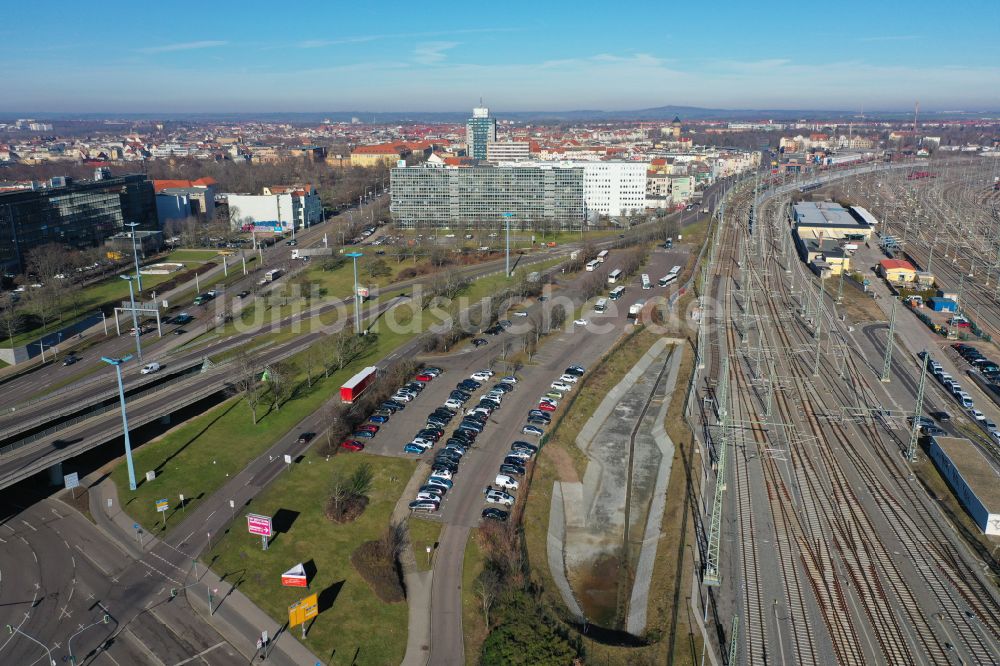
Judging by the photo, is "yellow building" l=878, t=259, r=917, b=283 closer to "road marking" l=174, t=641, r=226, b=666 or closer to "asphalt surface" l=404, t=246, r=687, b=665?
"asphalt surface" l=404, t=246, r=687, b=665

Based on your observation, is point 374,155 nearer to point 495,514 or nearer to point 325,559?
point 495,514

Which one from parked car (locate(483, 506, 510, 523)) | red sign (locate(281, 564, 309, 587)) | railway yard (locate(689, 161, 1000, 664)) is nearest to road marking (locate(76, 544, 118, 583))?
red sign (locate(281, 564, 309, 587))

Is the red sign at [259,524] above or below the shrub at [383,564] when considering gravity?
above

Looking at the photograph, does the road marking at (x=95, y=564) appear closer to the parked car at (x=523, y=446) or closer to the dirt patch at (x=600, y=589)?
the dirt patch at (x=600, y=589)

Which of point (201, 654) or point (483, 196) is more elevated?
point (483, 196)

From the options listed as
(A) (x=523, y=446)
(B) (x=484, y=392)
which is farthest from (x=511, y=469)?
(B) (x=484, y=392)

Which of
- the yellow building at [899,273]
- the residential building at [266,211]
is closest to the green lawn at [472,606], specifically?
the yellow building at [899,273]
